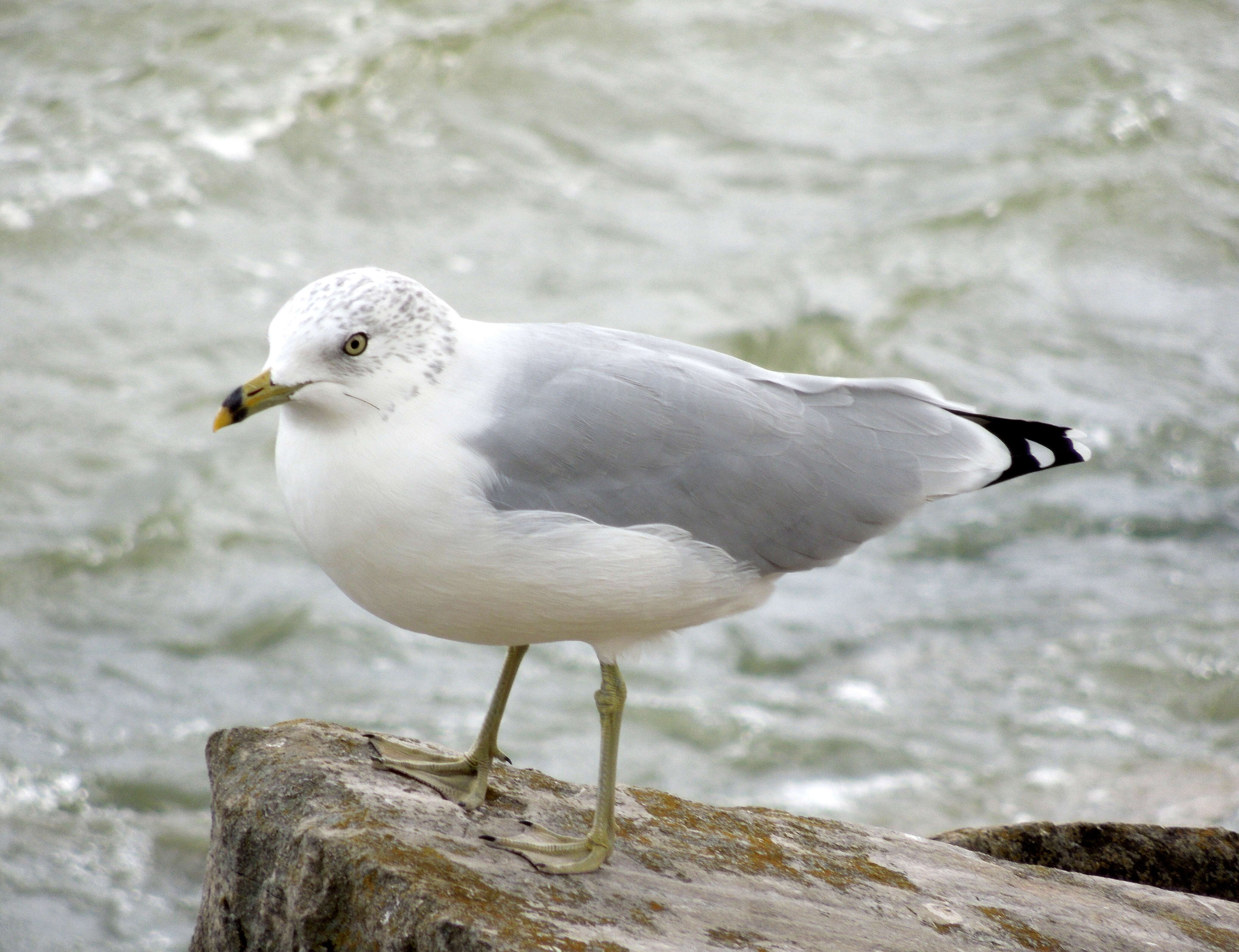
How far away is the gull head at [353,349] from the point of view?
278 cm

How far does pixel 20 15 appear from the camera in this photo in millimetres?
12430

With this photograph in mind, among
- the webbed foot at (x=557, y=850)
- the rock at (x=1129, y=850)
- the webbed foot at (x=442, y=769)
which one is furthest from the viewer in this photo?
the rock at (x=1129, y=850)

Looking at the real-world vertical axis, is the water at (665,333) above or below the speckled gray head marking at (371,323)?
below

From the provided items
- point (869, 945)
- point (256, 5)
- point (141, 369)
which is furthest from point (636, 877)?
point (256, 5)

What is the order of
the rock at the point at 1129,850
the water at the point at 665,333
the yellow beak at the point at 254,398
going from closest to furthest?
the yellow beak at the point at 254,398, the rock at the point at 1129,850, the water at the point at 665,333

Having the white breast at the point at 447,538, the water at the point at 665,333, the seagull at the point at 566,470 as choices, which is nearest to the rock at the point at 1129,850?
the seagull at the point at 566,470

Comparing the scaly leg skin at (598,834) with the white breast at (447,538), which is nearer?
the white breast at (447,538)

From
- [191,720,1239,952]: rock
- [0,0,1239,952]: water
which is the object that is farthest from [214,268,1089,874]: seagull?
[0,0,1239,952]: water

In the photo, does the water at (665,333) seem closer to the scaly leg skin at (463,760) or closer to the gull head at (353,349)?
the scaly leg skin at (463,760)

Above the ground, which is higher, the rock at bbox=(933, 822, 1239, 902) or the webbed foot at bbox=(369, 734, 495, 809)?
the webbed foot at bbox=(369, 734, 495, 809)

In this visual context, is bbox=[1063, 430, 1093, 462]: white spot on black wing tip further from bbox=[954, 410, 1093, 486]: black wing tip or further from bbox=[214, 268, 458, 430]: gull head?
bbox=[214, 268, 458, 430]: gull head

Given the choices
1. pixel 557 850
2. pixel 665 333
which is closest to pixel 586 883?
pixel 557 850

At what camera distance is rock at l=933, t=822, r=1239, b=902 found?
4.03m

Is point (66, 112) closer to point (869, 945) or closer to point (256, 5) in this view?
point (256, 5)
